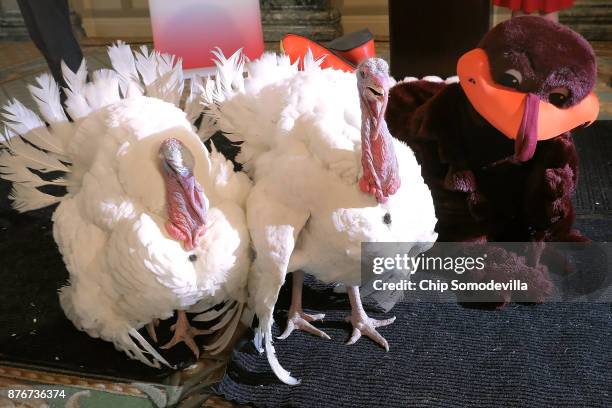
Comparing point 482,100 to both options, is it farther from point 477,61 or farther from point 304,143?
point 304,143

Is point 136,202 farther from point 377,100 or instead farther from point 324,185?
point 377,100

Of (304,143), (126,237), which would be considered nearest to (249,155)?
(304,143)

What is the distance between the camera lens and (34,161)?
42.6 inches

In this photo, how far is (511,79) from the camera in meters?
0.91

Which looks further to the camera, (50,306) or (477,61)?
(50,306)

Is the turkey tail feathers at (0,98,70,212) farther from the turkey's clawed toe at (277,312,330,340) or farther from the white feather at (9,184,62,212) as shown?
the turkey's clawed toe at (277,312,330,340)

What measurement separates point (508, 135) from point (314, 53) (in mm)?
553

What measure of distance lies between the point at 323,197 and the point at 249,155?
23 cm

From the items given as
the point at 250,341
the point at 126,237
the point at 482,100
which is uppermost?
the point at 482,100

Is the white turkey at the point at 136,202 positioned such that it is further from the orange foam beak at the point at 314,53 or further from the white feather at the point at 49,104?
the orange foam beak at the point at 314,53

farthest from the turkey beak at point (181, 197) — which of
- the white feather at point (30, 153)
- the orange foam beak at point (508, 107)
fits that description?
the orange foam beak at point (508, 107)

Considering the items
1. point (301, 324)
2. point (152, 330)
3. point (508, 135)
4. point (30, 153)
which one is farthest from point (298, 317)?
point (30, 153)

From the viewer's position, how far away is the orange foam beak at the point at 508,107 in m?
0.89

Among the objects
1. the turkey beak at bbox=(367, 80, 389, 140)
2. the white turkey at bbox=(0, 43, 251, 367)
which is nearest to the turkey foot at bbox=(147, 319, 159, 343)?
the white turkey at bbox=(0, 43, 251, 367)
